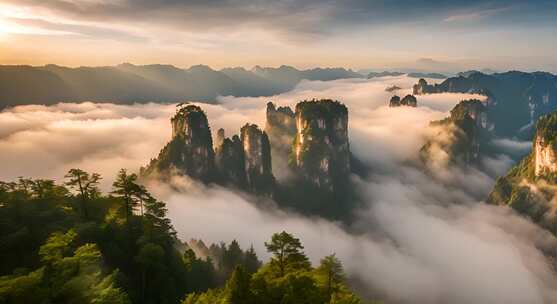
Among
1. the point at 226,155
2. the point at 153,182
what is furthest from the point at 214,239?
the point at 226,155

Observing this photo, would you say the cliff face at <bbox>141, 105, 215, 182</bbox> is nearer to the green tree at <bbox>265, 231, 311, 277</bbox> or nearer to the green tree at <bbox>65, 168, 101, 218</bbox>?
the green tree at <bbox>65, 168, 101, 218</bbox>

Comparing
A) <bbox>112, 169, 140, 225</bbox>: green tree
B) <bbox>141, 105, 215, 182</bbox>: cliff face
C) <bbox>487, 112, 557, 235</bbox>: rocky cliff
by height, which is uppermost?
<bbox>112, 169, 140, 225</bbox>: green tree

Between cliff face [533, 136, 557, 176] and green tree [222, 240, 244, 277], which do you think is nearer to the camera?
green tree [222, 240, 244, 277]

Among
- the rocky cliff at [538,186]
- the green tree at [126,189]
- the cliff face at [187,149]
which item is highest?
the green tree at [126,189]

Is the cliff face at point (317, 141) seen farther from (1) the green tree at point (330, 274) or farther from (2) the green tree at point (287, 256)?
(1) the green tree at point (330, 274)

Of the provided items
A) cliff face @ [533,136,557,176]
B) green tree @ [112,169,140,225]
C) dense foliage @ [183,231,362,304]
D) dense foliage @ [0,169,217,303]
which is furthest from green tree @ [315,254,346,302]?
cliff face @ [533,136,557,176]

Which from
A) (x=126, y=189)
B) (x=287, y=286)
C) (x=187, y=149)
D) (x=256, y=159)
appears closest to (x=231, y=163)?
(x=256, y=159)

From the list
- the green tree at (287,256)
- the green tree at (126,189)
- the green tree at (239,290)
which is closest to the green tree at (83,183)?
the green tree at (126,189)

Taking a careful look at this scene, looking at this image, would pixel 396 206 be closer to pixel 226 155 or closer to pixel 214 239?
pixel 226 155
